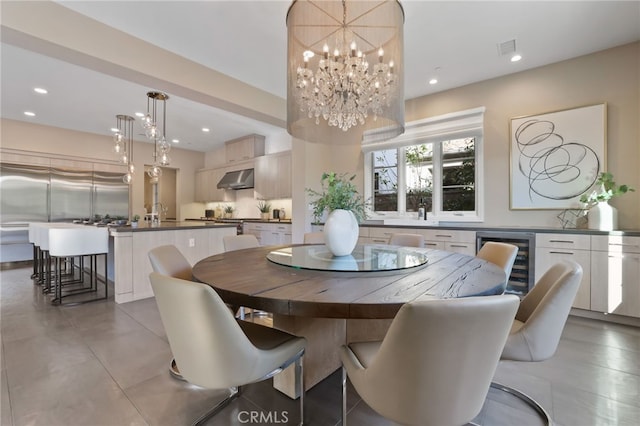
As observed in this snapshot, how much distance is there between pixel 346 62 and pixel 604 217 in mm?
3117

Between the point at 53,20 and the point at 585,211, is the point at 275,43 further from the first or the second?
the point at 585,211

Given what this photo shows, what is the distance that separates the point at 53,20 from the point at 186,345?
2968mm

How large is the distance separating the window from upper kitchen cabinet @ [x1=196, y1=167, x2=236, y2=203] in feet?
13.3

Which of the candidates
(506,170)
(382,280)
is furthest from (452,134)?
(382,280)

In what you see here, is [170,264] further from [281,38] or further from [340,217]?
[281,38]

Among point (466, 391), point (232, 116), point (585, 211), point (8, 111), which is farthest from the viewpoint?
point (232, 116)

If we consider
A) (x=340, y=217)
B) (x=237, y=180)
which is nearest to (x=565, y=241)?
(x=340, y=217)

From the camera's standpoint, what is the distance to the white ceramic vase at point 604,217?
2.83 m

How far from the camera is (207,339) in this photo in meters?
0.98

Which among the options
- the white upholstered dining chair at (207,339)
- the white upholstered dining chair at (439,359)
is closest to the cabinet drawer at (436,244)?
the white upholstered dining chair at (439,359)

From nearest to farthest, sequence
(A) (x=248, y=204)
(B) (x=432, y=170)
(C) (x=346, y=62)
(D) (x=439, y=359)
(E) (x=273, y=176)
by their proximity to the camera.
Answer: (D) (x=439, y=359), (C) (x=346, y=62), (B) (x=432, y=170), (E) (x=273, y=176), (A) (x=248, y=204)

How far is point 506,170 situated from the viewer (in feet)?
11.8

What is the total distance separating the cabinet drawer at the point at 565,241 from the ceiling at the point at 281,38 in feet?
6.72

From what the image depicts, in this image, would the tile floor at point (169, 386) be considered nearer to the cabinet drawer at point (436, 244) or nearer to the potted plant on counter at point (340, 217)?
the potted plant on counter at point (340, 217)
